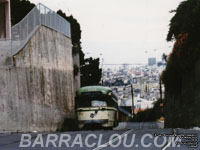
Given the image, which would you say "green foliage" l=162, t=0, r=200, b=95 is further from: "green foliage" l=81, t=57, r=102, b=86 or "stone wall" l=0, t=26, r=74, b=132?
"green foliage" l=81, t=57, r=102, b=86

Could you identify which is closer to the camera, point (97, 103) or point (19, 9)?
point (97, 103)

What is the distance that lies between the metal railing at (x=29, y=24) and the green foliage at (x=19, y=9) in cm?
1782

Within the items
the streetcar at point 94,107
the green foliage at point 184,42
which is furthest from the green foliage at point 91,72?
the streetcar at point 94,107

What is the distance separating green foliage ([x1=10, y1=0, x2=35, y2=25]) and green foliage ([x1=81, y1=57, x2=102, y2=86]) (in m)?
14.6

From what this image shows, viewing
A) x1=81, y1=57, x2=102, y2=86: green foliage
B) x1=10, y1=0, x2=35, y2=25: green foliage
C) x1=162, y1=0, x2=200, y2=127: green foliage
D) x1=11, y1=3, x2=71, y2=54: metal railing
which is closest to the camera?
x1=11, y1=3, x2=71, y2=54: metal railing

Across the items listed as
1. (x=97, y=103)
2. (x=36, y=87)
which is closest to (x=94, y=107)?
(x=97, y=103)

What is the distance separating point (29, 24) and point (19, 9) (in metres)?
22.6

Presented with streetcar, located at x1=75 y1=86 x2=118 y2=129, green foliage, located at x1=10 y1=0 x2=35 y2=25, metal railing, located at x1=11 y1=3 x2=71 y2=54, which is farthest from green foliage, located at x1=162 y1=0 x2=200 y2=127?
green foliage, located at x1=10 y1=0 x2=35 y2=25

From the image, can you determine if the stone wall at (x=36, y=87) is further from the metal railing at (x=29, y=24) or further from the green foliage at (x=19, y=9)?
the green foliage at (x=19, y=9)

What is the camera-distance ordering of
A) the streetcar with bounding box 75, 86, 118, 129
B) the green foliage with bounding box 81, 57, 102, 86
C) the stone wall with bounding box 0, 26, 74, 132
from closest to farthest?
the stone wall with bounding box 0, 26, 74, 132, the streetcar with bounding box 75, 86, 118, 129, the green foliage with bounding box 81, 57, 102, 86

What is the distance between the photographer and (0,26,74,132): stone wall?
2459 centimetres

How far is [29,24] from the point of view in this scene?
28062 mm

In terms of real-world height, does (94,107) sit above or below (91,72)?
below

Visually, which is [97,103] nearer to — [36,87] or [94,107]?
[94,107]
